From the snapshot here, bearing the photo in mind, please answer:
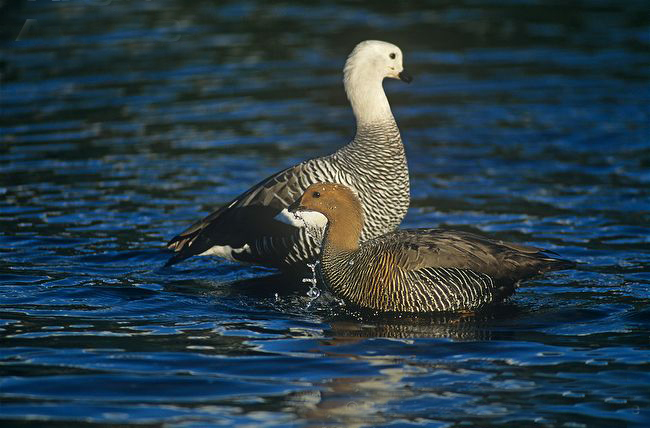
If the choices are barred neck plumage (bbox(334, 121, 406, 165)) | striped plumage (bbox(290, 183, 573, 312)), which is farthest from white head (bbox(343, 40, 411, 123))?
striped plumage (bbox(290, 183, 573, 312))

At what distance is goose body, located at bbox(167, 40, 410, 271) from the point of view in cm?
1063

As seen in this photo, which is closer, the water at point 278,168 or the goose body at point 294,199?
the water at point 278,168

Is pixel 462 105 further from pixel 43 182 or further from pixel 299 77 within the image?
pixel 43 182

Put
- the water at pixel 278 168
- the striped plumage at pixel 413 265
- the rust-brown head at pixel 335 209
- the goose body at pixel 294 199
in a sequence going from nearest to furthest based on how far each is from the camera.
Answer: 1. the water at pixel 278 168
2. the striped plumage at pixel 413 265
3. the rust-brown head at pixel 335 209
4. the goose body at pixel 294 199

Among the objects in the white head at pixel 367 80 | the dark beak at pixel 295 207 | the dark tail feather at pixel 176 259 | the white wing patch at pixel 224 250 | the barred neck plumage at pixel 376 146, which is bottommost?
the dark tail feather at pixel 176 259

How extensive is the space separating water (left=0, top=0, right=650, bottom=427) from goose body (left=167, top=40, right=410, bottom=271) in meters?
0.33

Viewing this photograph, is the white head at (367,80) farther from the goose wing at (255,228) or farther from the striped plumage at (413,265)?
the striped plumage at (413,265)

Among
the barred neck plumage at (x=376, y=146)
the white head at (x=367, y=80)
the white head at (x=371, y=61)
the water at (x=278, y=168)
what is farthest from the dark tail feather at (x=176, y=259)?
the white head at (x=371, y=61)

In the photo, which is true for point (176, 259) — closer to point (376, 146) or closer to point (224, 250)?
point (224, 250)

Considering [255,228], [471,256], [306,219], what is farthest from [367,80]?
[471,256]

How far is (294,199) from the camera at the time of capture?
10.6 meters

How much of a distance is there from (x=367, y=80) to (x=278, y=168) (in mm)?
3730

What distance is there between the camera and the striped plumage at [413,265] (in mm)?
9297

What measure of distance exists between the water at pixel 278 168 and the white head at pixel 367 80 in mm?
1804
